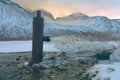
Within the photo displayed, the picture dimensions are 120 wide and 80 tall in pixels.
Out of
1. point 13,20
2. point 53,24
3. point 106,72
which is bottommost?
point 106,72

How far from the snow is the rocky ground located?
396 millimetres

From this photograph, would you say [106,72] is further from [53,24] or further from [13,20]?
[53,24]

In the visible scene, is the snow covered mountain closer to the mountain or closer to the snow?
the mountain

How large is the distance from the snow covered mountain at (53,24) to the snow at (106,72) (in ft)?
98.2

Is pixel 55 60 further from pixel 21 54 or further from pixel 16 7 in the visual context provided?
pixel 16 7

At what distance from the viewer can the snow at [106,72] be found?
46.4ft

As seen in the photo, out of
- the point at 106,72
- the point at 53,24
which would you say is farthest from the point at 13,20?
the point at 106,72

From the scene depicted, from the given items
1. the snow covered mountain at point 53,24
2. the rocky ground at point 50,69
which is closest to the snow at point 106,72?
the rocky ground at point 50,69

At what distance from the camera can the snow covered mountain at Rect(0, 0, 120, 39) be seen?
4891 centimetres

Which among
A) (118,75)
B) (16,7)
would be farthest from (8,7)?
(118,75)

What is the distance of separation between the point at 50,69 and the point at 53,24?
3850cm

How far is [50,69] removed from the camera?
17.4 metres

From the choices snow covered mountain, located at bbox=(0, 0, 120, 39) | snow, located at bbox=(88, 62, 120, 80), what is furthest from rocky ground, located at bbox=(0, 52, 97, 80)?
snow covered mountain, located at bbox=(0, 0, 120, 39)

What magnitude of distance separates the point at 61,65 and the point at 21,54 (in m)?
4.66
